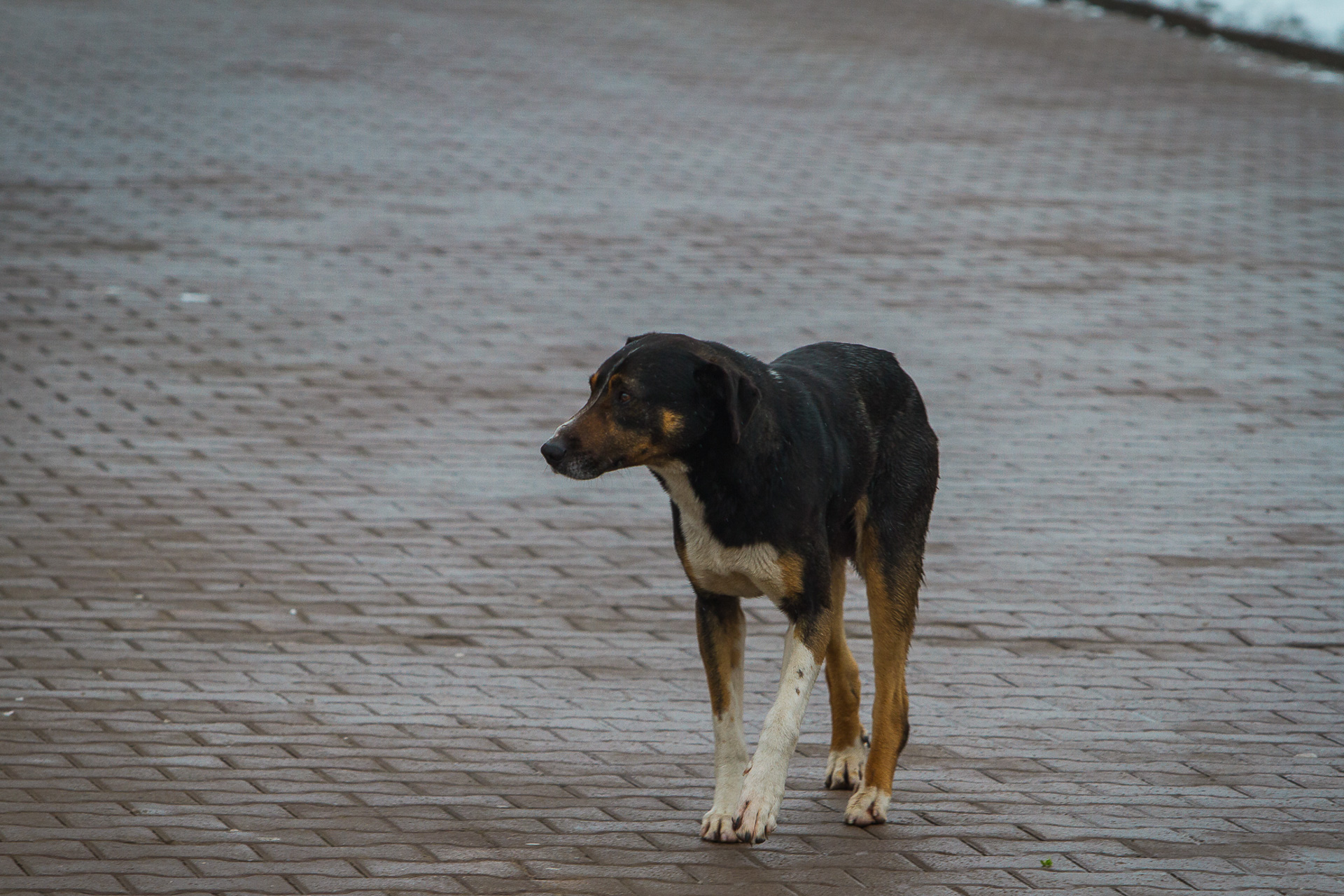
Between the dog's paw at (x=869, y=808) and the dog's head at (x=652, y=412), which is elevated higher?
the dog's head at (x=652, y=412)

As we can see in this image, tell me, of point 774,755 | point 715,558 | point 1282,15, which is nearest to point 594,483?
point 715,558

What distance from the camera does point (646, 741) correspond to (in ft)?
19.1

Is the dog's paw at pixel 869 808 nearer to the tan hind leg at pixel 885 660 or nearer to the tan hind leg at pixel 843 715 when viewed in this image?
the tan hind leg at pixel 885 660

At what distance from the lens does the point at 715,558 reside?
4.74 m

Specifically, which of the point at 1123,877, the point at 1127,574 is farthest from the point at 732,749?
the point at 1127,574

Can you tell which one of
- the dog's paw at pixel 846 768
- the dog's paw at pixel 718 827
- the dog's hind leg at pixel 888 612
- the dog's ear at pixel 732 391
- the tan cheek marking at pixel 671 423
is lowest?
the dog's paw at pixel 718 827

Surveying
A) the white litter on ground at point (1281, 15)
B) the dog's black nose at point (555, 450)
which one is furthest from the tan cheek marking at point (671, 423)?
the white litter on ground at point (1281, 15)

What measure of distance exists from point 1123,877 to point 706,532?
1.47 m

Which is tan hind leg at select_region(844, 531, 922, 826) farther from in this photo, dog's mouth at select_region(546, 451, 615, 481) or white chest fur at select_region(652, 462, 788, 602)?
dog's mouth at select_region(546, 451, 615, 481)

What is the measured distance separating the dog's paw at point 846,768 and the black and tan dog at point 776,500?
0.18 metres

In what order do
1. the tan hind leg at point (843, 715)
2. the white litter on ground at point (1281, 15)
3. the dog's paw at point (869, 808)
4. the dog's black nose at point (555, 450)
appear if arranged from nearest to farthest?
1. the dog's black nose at point (555, 450)
2. the dog's paw at point (869, 808)
3. the tan hind leg at point (843, 715)
4. the white litter on ground at point (1281, 15)

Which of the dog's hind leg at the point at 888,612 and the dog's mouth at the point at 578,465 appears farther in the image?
the dog's hind leg at the point at 888,612

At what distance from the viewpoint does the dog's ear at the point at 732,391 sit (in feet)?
15.1

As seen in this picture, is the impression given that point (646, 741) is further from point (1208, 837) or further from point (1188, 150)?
point (1188, 150)
